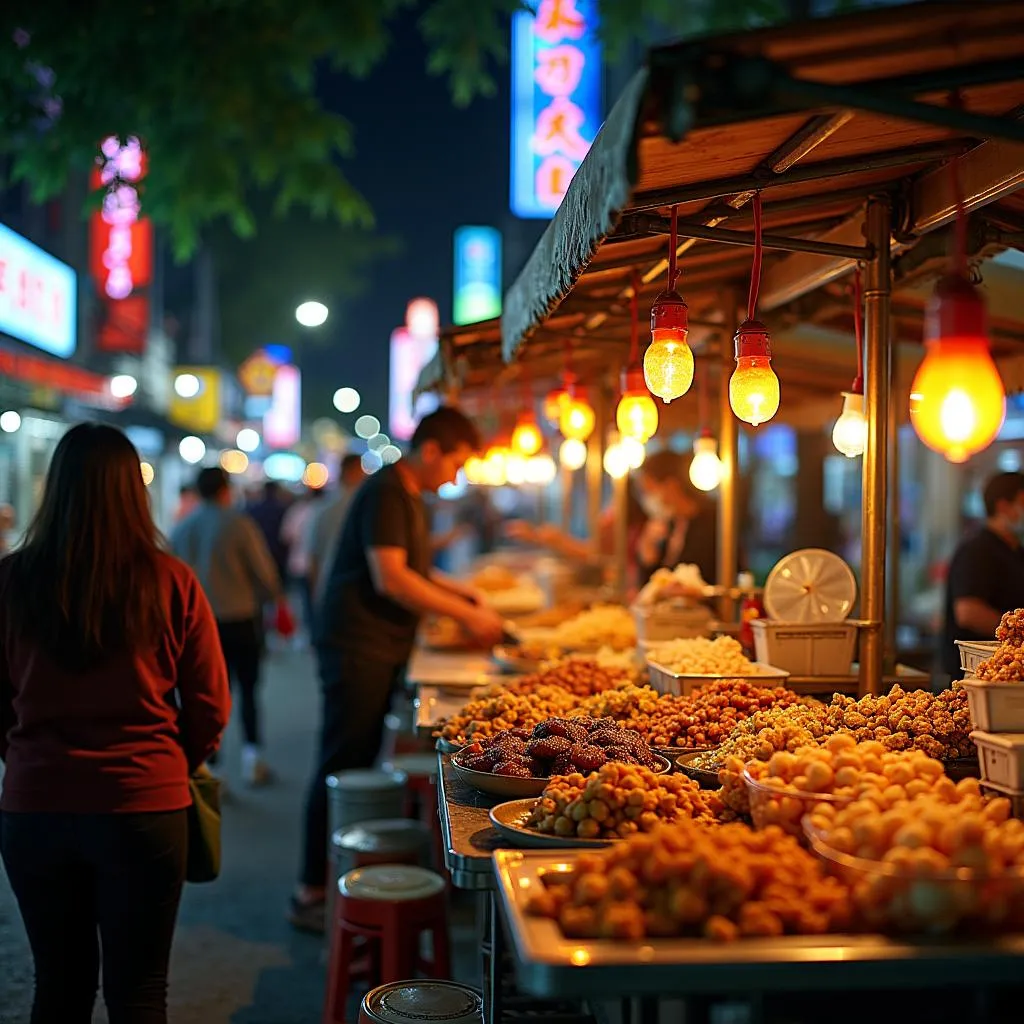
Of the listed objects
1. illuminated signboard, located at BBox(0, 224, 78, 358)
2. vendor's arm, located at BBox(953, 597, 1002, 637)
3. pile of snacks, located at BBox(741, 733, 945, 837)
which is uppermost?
illuminated signboard, located at BBox(0, 224, 78, 358)

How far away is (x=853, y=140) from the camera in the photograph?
12.5 feet

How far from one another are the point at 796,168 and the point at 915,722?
185 cm

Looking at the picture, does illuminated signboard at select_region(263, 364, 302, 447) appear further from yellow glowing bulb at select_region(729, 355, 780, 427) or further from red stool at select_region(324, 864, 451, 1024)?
yellow glowing bulb at select_region(729, 355, 780, 427)

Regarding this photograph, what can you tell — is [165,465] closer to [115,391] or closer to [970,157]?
[115,391]

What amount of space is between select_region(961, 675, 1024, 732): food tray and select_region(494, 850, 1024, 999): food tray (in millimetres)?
849

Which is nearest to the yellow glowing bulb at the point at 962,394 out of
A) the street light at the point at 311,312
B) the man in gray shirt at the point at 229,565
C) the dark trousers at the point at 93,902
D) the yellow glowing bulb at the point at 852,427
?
the yellow glowing bulb at the point at 852,427

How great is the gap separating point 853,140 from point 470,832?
237cm

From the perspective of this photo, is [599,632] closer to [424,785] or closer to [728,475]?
[728,475]

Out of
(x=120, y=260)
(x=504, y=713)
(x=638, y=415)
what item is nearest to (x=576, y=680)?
(x=504, y=713)

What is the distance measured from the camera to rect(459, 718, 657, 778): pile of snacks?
12.0ft

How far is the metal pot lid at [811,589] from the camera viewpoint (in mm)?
5039

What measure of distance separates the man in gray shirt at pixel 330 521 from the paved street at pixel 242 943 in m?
→ 3.41

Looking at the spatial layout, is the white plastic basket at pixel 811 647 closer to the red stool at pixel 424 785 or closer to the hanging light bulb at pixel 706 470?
the hanging light bulb at pixel 706 470

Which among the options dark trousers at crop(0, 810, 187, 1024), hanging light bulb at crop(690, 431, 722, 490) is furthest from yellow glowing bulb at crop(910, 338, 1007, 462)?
hanging light bulb at crop(690, 431, 722, 490)
